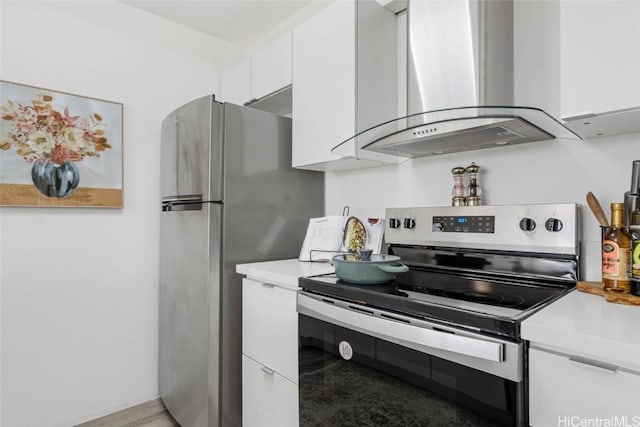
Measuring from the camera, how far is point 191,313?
1851 mm

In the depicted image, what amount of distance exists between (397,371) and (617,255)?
69 centimetres

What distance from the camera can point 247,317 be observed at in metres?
1.66

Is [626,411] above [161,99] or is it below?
below

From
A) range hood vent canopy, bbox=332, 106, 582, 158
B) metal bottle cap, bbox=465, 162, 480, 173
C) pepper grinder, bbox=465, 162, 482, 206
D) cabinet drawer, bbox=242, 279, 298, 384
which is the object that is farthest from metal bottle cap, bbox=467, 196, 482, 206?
cabinet drawer, bbox=242, 279, 298, 384

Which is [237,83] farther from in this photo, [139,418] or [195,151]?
[139,418]

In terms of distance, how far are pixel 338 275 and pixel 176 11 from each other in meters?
2.09

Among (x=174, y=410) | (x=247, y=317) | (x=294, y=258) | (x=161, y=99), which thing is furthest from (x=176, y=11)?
(x=174, y=410)

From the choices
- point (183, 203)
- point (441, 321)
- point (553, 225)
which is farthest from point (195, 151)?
point (553, 225)

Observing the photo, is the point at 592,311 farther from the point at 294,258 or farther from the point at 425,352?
the point at 294,258

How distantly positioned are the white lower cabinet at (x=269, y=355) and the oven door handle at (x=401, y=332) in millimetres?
172

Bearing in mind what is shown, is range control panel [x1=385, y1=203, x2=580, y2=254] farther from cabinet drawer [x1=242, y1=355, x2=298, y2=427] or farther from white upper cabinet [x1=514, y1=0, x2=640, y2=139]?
cabinet drawer [x1=242, y1=355, x2=298, y2=427]

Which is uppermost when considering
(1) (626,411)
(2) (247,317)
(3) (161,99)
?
(3) (161,99)

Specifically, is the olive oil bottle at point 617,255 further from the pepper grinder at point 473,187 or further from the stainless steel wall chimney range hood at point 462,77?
the pepper grinder at point 473,187

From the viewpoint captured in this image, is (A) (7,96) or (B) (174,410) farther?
(B) (174,410)
